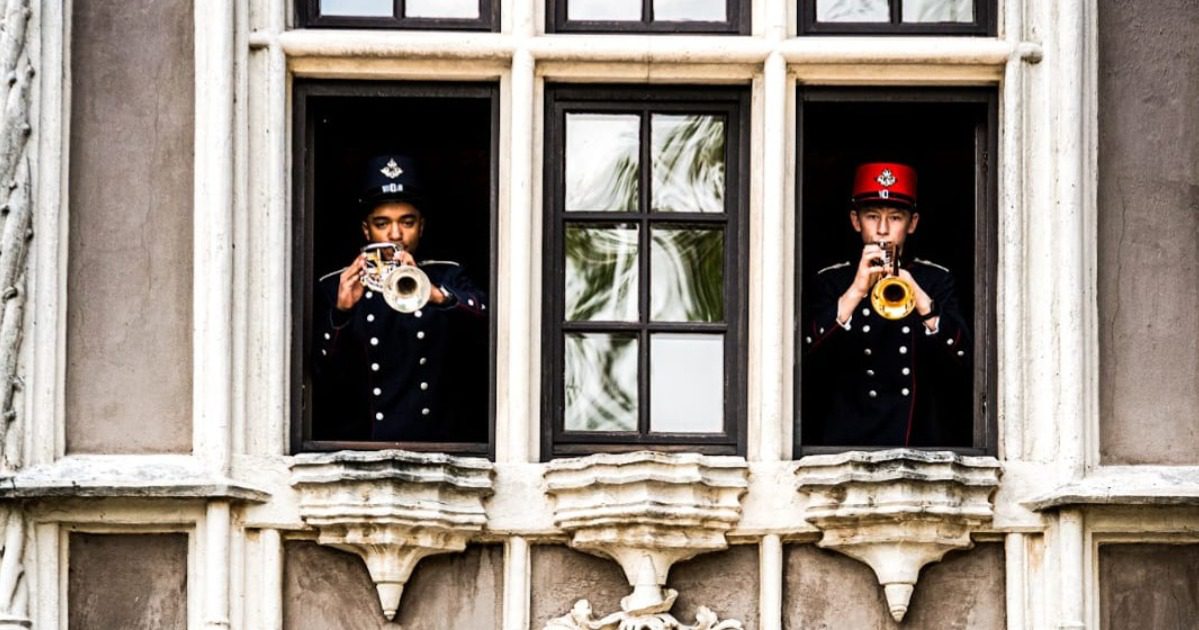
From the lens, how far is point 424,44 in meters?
19.6

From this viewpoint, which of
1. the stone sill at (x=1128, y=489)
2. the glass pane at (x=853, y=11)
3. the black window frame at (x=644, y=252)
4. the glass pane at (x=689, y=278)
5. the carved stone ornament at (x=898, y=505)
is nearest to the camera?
the stone sill at (x=1128, y=489)

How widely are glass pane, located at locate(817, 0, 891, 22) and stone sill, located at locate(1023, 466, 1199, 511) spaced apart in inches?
91.8

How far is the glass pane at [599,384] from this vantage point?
19656mm

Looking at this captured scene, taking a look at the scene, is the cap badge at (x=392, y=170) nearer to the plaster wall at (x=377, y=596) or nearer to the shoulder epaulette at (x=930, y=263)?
the plaster wall at (x=377, y=596)

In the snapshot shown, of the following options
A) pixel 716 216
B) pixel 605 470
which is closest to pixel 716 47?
pixel 716 216

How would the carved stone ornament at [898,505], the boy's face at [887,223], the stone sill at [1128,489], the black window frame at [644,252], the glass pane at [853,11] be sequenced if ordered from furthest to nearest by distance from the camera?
the boy's face at [887,223]
the glass pane at [853,11]
the black window frame at [644,252]
the carved stone ornament at [898,505]
the stone sill at [1128,489]

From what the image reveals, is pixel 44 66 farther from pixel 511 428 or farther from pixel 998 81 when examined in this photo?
pixel 998 81

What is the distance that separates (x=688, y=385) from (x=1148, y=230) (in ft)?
7.13

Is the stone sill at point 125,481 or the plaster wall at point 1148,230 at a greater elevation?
the plaster wall at point 1148,230

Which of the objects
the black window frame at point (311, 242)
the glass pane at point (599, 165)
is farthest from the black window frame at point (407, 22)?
the glass pane at point (599, 165)

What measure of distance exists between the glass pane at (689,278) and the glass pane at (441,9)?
55.0 inches

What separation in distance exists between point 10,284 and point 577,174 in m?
2.62

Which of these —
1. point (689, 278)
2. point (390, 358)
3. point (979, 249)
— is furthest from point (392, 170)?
point (979, 249)

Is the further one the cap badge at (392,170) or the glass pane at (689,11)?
the cap badge at (392,170)
